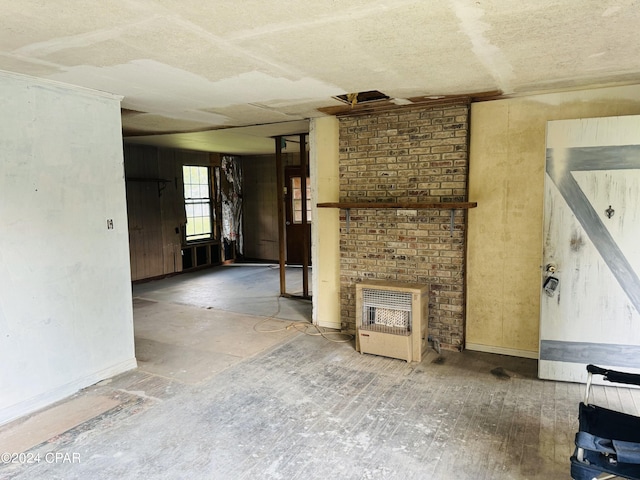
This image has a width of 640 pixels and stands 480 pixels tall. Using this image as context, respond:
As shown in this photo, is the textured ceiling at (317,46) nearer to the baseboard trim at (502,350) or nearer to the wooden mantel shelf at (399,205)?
the wooden mantel shelf at (399,205)

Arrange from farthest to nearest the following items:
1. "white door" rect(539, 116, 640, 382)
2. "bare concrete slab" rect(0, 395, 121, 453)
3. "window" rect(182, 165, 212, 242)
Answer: "window" rect(182, 165, 212, 242), "white door" rect(539, 116, 640, 382), "bare concrete slab" rect(0, 395, 121, 453)

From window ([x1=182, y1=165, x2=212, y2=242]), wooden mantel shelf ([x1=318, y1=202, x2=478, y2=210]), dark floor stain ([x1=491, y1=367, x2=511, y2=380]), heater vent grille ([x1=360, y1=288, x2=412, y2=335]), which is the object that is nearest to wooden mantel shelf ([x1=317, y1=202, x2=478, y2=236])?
wooden mantel shelf ([x1=318, y1=202, x2=478, y2=210])

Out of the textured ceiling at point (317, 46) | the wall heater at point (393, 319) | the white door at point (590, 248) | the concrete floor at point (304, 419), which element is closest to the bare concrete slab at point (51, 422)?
the concrete floor at point (304, 419)

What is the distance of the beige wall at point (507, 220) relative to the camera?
3904 millimetres

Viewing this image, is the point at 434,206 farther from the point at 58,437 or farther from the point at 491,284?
the point at 58,437

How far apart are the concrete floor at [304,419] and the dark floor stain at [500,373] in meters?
0.02

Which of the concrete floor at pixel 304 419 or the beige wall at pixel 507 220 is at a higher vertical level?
the beige wall at pixel 507 220

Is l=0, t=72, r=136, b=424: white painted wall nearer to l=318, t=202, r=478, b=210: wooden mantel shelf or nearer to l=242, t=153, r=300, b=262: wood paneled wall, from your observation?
l=318, t=202, r=478, b=210: wooden mantel shelf

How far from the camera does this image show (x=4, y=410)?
2.97 meters

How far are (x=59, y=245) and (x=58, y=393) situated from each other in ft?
3.73

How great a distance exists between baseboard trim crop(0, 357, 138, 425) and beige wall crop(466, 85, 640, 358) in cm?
329

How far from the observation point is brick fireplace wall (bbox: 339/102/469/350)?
13.7 feet

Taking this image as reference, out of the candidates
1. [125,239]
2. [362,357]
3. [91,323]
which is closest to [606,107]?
[362,357]

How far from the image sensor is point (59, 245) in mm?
3305
